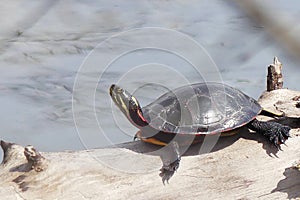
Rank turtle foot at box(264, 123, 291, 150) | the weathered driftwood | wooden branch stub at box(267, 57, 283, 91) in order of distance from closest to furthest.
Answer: the weathered driftwood → turtle foot at box(264, 123, 291, 150) → wooden branch stub at box(267, 57, 283, 91)

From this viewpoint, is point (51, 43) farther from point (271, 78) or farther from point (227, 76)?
point (271, 78)

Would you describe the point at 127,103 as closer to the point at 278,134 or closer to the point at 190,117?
the point at 190,117

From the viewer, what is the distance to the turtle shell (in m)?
2.06

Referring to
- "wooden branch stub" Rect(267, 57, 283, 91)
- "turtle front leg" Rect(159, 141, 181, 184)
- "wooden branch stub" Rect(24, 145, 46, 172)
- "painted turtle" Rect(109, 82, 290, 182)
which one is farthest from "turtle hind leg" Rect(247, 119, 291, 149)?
"wooden branch stub" Rect(24, 145, 46, 172)

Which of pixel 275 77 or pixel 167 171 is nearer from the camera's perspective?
pixel 167 171

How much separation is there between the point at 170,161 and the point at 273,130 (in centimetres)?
42

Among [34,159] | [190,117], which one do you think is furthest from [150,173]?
[34,159]

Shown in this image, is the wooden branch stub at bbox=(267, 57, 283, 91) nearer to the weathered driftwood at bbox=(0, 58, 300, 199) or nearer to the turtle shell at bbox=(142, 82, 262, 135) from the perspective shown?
the turtle shell at bbox=(142, 82, 262, 135)

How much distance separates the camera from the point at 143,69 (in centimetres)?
344

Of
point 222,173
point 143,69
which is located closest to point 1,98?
point 143,69

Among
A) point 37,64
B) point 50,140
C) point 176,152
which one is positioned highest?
point 176,152

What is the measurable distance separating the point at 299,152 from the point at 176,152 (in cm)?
45

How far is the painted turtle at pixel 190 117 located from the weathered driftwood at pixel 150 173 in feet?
0.16

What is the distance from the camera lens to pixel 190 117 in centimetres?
209
